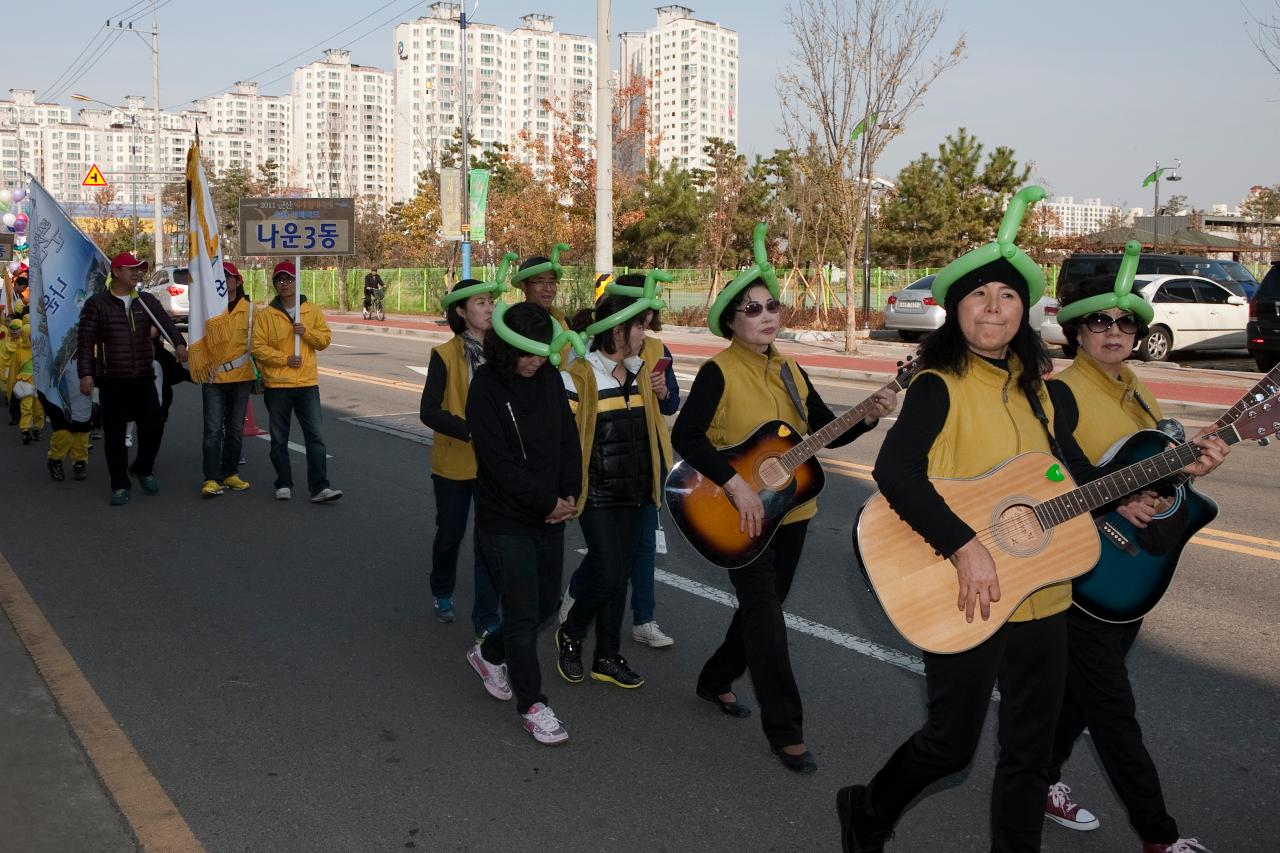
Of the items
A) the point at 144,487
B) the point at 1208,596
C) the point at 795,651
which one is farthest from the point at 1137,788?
the point at 144,487

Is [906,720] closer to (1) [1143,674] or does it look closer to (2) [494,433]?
(1) [1143,674]

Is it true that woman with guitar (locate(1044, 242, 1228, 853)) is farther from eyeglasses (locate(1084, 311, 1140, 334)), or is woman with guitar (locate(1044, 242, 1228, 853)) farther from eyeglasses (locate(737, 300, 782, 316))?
eyeglasses (locate(737, 300, 782, 316))

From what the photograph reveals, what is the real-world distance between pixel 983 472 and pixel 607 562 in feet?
6.74

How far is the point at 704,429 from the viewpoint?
4.23 metres

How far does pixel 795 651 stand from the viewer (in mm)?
5508

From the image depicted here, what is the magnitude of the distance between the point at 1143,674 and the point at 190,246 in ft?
25.8

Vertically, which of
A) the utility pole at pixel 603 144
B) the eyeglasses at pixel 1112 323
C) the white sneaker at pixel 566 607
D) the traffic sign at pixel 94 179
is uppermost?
the traffic sign at pixel 94 179

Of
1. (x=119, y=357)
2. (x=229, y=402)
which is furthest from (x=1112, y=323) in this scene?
(x=119, y=357)

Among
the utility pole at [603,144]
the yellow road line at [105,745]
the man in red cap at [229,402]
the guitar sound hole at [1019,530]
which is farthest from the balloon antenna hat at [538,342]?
the utility pole at [603,144]

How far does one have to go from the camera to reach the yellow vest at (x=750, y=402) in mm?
4258

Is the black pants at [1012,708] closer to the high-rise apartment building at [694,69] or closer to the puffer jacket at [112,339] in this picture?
the puffer jacket at [112,339]

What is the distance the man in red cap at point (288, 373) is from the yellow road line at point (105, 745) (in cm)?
292

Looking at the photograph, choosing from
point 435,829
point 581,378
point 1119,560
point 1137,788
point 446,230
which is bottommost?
point 435,829

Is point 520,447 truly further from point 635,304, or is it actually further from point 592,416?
point 635,304
